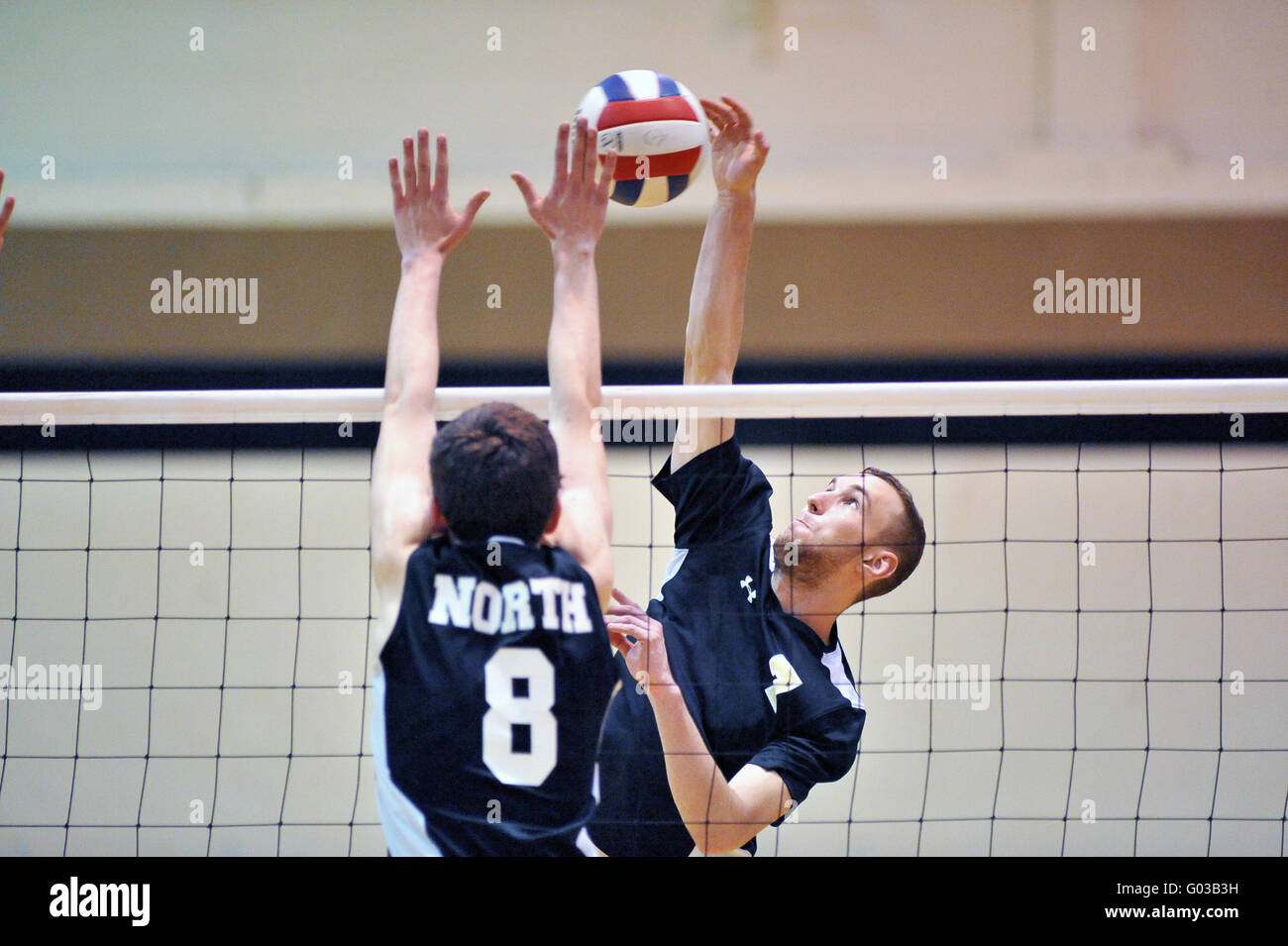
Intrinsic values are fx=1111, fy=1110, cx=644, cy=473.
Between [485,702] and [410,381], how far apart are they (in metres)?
0.74

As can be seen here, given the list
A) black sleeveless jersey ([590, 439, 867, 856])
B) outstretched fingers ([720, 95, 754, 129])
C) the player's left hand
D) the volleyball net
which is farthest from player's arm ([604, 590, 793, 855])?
the volleyball net

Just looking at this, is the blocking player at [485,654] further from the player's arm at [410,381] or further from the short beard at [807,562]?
the short beard at [807,562]

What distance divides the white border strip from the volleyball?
0.74 metres

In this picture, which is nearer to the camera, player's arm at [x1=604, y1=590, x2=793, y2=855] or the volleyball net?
player's arm at [x1=604, y1=590, x2=793, y2=855]

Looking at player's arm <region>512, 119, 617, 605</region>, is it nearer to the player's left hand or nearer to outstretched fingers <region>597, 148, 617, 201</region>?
outstretched fingers <region>597, 148, 617, 201</region>

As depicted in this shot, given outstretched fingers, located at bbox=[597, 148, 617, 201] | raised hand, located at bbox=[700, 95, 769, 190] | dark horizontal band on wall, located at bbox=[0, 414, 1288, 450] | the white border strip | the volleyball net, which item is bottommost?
the volleyball net

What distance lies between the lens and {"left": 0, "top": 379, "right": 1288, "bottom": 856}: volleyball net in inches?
246

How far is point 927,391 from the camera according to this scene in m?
3.00

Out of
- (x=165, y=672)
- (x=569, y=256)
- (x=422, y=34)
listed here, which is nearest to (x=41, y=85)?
(x=422, y=34)

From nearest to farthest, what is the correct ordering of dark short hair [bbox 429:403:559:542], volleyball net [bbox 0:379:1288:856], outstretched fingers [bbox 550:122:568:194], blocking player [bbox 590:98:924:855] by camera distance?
dark short hair [bbox 429:403:559:542], outstretched fingers [bbox 550:122:568:194], blocking player [bbox 590:98:924:855], volleyball net [bbox 0:379:1288:856]

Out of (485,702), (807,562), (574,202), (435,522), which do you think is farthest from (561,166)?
(807,562)

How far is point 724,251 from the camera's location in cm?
335
